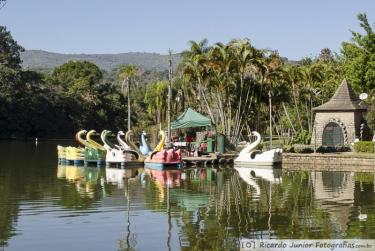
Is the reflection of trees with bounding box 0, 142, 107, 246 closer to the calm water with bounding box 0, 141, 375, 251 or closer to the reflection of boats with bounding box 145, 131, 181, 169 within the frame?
the calm water with bounding box 0, 141, 375, 251

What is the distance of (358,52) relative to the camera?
174ft

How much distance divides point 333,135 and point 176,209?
98.3 feet

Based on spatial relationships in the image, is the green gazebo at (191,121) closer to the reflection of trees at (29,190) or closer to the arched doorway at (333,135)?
the arched doorway at (333,135)

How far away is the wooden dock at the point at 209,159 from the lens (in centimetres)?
4575

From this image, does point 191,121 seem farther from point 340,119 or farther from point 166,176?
point 166,176

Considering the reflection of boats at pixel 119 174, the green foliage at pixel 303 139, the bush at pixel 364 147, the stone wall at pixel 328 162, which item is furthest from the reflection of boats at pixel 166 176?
the green foliage at pixel 303 139

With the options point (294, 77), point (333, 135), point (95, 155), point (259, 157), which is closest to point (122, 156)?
point (95, 155)

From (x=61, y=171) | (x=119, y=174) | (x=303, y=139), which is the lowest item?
(x=119, y=174)

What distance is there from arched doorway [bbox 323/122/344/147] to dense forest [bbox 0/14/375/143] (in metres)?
2.82

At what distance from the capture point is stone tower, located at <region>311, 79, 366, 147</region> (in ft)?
164

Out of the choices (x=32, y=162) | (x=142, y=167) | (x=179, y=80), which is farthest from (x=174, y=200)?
(x=179, y=80)

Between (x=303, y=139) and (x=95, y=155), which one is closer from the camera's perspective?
(x=95, y=155)

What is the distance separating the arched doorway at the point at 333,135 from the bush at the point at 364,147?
16.7 feet

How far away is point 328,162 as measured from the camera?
43.4 m
